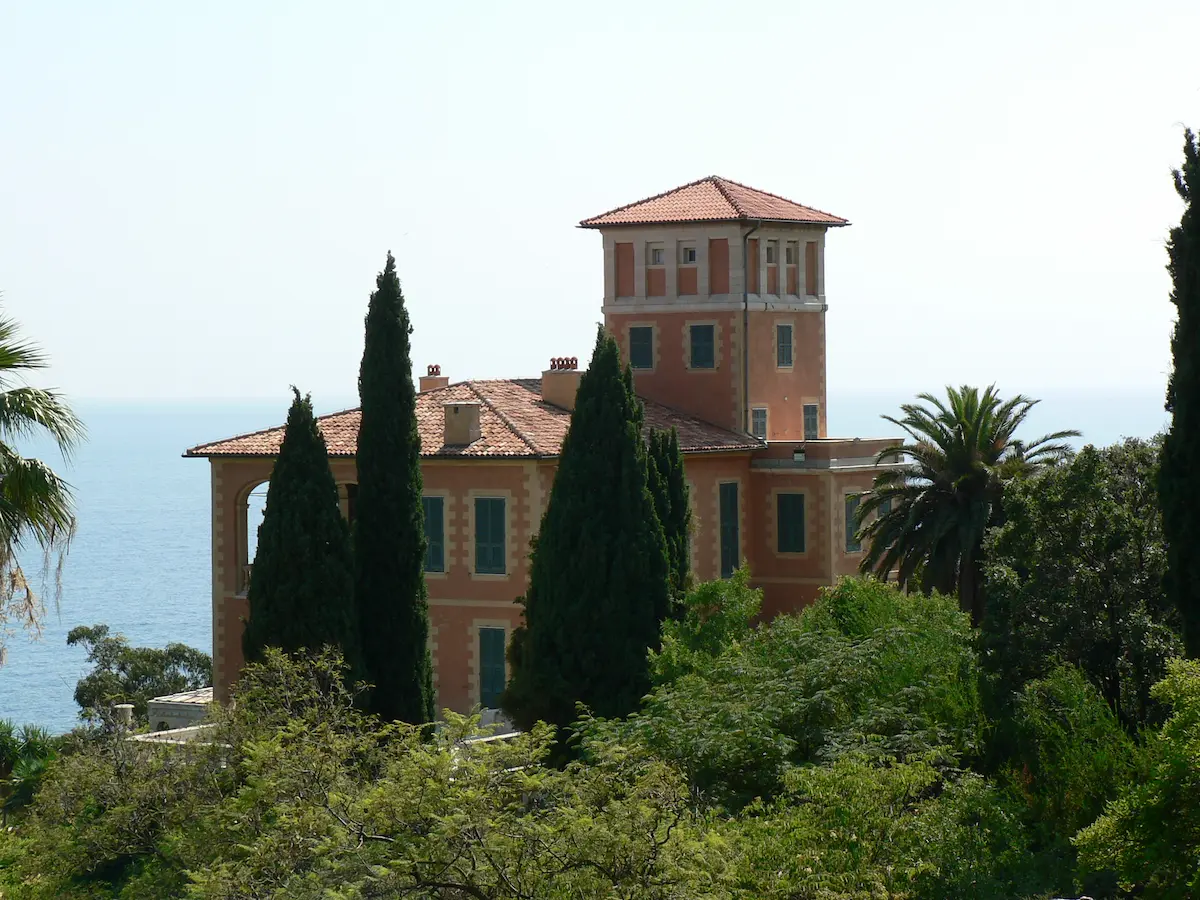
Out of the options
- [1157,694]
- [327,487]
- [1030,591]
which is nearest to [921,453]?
[327,487]

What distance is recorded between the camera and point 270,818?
19625 millimetres

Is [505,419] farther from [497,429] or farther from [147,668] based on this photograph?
[147,668]

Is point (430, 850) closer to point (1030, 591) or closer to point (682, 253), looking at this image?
point (1030, 591)

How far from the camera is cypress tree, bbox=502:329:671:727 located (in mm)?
30984

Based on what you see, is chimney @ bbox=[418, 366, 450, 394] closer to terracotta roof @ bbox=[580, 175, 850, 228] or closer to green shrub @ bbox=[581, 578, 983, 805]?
terracotta roof @ bbox=[580, 175, 850, 228]

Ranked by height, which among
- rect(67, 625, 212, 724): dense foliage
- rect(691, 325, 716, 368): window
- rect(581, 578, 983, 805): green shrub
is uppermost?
rect(691, 325, 716, 368): window

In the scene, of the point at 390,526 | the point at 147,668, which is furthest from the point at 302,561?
the point at 147,668

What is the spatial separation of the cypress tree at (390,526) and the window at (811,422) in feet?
50.3

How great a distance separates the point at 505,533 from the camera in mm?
38906

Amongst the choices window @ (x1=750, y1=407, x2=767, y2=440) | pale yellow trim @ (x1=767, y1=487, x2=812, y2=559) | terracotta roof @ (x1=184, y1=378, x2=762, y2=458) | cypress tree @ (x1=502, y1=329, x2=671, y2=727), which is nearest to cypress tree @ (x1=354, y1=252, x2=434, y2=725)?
cypress tree @ (x1=502, y1=329, x2=671, y2=727)

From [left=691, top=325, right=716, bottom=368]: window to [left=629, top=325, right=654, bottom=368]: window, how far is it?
101 cm

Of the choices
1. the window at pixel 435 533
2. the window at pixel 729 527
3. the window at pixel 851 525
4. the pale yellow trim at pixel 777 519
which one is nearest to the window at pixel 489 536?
the window at pixel 435 533

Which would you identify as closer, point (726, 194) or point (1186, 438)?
point (1186, 438)

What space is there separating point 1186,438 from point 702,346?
84.2 feet
